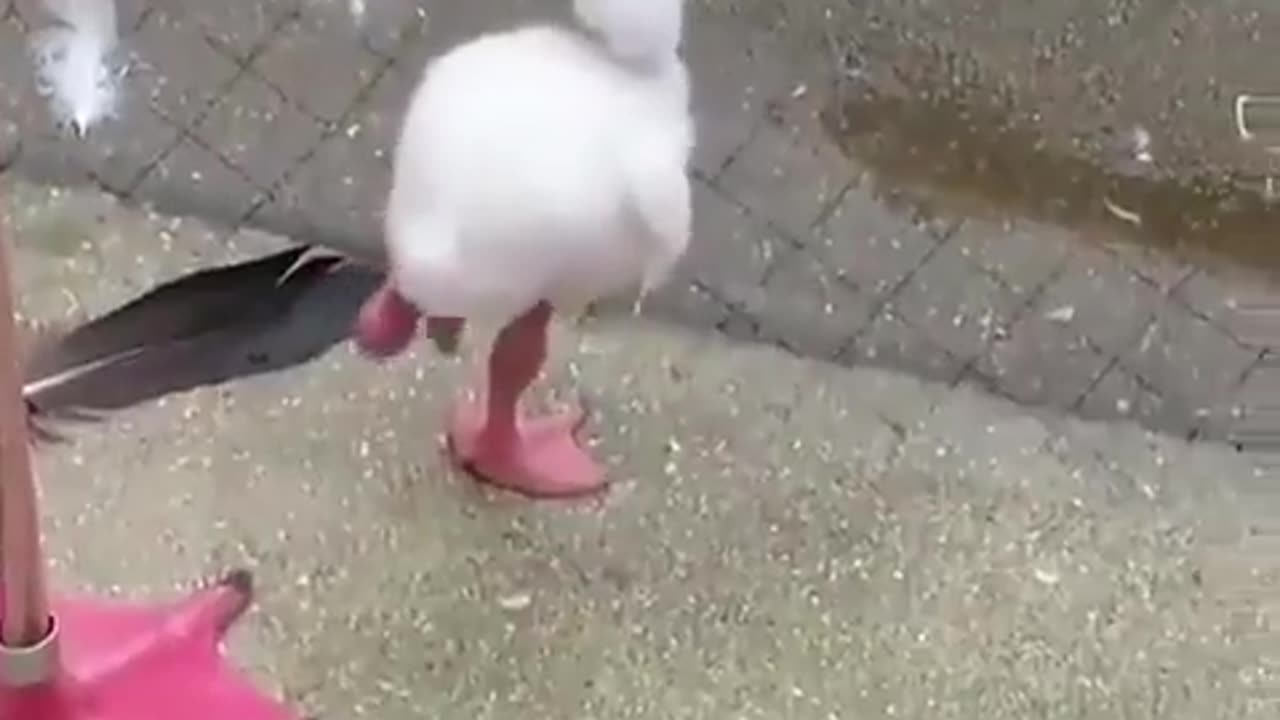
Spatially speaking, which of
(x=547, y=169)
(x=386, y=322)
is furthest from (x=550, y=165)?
(x=386, y=322)

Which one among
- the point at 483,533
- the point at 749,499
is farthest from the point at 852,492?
the point at 483,533

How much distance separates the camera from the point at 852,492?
2.73 feet

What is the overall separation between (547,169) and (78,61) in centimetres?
37

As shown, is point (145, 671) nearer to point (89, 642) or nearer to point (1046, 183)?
point (89, 642)

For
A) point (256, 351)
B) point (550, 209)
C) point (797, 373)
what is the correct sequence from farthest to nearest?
1. point (797, 373)
2. point (256, 351)
3. point (550, 209)

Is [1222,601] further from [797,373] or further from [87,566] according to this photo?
[87,566]

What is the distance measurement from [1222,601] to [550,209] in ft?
0.97

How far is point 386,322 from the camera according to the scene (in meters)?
0.75

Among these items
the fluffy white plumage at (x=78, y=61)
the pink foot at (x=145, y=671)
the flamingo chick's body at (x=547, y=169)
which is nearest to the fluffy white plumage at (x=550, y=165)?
the flamingo chick's body at (x=547, y=169)

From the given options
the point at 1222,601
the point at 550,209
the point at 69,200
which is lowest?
the point at 1222,601

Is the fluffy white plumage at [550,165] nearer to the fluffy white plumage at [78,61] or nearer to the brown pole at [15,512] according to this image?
the brown pole at [15,512]

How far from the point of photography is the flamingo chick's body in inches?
25.7

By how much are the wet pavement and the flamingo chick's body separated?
155 millimetres

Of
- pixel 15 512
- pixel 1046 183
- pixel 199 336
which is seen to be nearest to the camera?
pixel 15 512
